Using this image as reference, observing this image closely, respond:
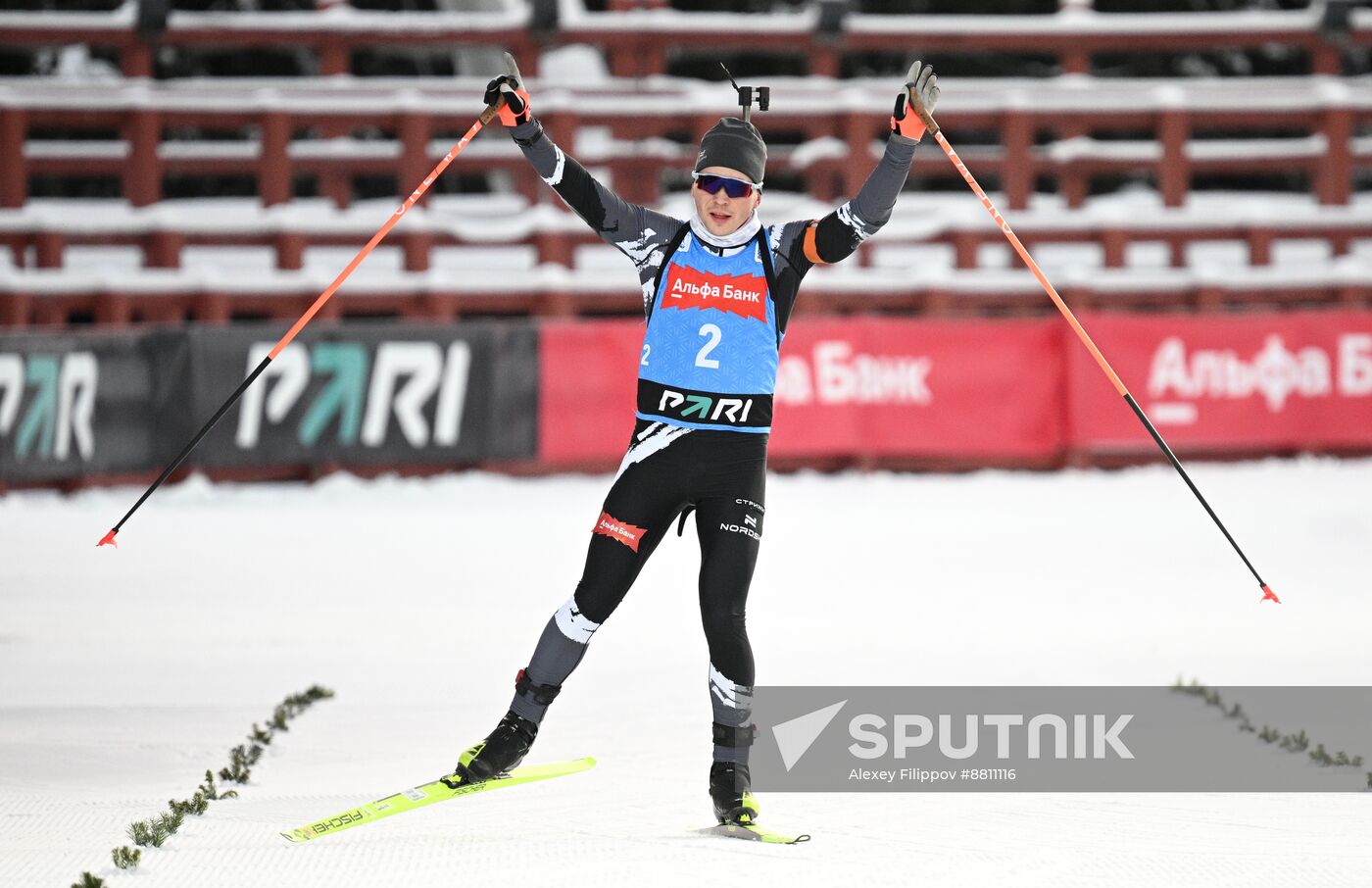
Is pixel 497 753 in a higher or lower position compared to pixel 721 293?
lower

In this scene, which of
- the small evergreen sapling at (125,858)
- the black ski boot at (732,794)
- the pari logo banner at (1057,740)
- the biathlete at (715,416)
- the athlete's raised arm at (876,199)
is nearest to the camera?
the small evergreen sapling at (125,858)

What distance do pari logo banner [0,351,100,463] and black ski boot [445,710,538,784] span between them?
9.77 metres

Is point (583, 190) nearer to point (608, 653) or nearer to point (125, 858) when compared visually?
point (125, 858)

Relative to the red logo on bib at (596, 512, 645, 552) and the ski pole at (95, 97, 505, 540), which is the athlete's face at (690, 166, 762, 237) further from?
the red logo on bib at (596, 512, 645, 552)

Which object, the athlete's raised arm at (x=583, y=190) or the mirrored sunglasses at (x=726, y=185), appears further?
the athlete's raised arm at (x=583, y=190)

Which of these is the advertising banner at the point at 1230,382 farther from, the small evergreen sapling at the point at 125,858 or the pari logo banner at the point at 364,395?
the small evergreen sapling at the point at 125,858

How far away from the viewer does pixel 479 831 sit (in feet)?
15.8

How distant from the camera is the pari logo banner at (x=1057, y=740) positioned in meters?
5.53

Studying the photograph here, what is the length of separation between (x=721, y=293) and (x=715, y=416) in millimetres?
380

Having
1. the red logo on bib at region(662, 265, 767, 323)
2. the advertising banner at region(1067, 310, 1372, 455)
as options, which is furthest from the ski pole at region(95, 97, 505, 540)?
the advertising banner at region(1067, 310, 1372, 455)

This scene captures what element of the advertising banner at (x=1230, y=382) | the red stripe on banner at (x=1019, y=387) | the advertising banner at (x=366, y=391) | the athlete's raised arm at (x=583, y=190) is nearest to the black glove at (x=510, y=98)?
the athlete's raised arm at (x=583, y=190)

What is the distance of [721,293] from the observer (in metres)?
5.10

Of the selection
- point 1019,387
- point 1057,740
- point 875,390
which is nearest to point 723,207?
point 1057,740

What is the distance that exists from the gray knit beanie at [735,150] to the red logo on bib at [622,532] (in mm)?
1121
